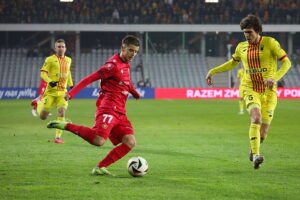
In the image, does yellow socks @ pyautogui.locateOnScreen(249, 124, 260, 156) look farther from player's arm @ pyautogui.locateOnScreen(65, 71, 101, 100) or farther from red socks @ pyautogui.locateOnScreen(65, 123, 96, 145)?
player's arm @ pyautogui.locateOnScreen(65, 71, 101, 100)

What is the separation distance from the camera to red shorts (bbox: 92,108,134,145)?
843 centimetres

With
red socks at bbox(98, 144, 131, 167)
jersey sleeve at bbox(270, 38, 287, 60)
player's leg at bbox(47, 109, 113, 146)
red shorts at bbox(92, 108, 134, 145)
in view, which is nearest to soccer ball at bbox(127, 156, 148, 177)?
red socks at bbox(98, 144, 131, 167)

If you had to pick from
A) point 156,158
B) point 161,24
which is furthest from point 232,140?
point 161,24

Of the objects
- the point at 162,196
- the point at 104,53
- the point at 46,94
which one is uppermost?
the point at 104,53

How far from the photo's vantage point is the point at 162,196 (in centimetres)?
705

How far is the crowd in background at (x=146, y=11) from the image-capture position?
1969 inches

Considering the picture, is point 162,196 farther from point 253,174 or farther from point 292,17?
point 292,17

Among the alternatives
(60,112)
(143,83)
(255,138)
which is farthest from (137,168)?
(143,83)

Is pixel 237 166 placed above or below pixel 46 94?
below

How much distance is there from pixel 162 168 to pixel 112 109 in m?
1.62

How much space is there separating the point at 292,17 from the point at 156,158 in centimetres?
4339

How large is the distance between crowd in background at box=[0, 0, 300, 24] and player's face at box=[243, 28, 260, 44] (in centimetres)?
4086

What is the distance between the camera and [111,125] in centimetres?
848

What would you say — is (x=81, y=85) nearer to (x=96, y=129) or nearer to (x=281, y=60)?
(x=96, y=129)
